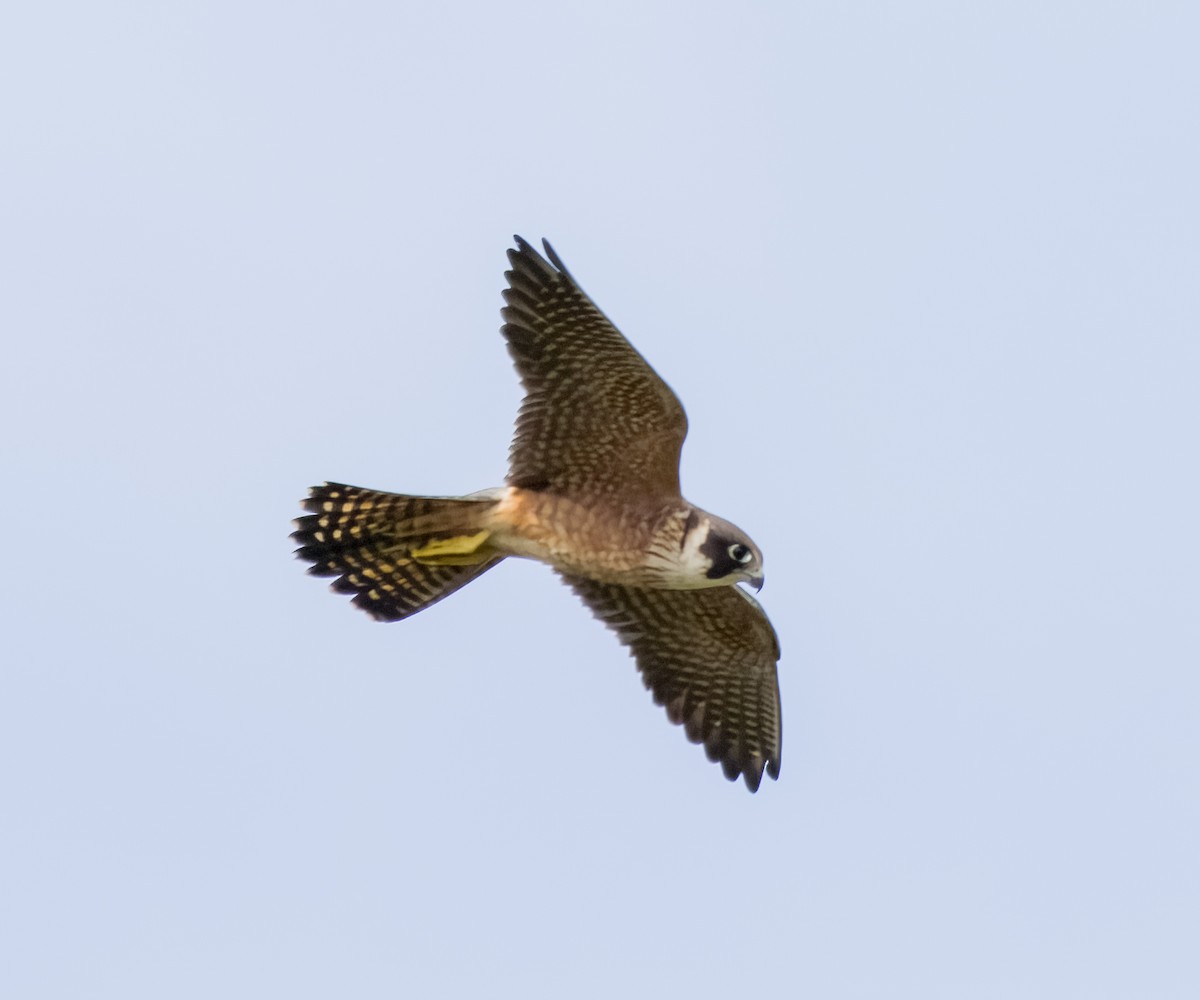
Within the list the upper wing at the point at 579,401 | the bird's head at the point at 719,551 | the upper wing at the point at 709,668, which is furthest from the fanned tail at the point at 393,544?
the bird's head at the point at 719,551

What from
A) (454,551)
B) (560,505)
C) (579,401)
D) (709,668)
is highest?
(579,401)

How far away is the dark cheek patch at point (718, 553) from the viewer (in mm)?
11688

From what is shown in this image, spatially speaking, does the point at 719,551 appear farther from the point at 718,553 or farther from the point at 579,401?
the point at 579,401

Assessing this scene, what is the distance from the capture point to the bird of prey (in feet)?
38.1

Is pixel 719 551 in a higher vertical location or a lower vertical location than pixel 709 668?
higher

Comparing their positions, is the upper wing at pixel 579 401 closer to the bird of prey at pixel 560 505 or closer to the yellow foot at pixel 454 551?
the bird of prey at pixel 560 505

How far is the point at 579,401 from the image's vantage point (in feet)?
38.5

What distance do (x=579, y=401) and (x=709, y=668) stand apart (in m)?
2.41

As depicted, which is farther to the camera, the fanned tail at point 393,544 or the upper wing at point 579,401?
the fanned tail at point 393,544

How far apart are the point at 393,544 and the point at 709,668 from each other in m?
2.30

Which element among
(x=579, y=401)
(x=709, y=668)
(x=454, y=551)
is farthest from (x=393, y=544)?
(x=709, y=668)

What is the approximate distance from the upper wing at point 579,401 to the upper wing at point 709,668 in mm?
1312

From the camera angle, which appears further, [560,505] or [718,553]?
[560,505]

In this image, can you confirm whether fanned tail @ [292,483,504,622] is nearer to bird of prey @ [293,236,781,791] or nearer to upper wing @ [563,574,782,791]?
bird of prey @ [293,236,781,791]
